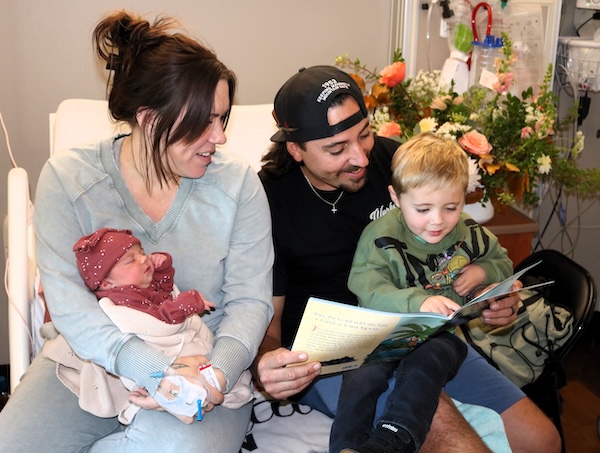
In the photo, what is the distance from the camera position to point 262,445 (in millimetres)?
1649

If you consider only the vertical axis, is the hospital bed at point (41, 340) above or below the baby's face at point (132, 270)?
below

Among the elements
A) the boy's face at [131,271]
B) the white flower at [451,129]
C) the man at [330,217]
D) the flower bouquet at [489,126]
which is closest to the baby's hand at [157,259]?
the boy's face at [131,271]

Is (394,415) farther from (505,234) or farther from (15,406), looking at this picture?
(505,234)

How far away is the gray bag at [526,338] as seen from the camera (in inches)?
73.5

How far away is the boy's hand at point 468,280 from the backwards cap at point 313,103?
46 centimetres

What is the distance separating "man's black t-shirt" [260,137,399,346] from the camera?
177cm

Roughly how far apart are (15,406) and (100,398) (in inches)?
6.8

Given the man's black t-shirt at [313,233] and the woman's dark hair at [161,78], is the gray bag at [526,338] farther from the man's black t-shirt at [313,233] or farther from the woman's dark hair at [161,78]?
the woman's dark hair at [161,78]

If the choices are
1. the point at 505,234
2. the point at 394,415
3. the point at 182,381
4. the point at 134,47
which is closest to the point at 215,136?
the point at 134,47

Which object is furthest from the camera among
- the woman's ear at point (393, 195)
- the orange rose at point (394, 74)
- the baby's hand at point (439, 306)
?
the orange rose at point (394, 74)

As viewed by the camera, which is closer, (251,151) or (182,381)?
(182,381)

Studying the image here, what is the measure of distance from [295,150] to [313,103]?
15cm

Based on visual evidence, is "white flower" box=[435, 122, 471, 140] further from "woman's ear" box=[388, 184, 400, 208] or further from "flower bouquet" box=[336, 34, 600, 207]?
"woman's ear" box=[388, 184, 400, 208]

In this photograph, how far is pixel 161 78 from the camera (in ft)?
4.97
